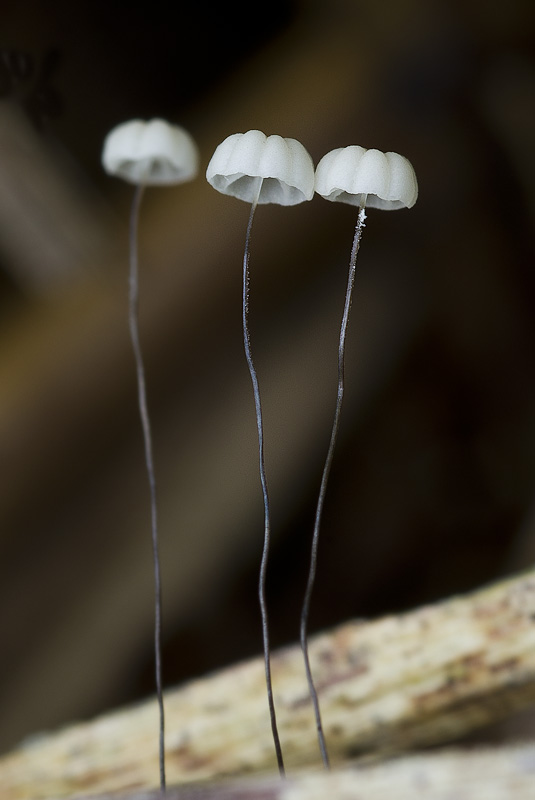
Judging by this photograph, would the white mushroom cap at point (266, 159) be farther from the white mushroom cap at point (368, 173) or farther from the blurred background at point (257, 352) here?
the blurred background at point (257, 352)

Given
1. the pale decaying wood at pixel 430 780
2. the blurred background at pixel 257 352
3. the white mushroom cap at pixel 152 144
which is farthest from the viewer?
the blurred background at pixel 257 352

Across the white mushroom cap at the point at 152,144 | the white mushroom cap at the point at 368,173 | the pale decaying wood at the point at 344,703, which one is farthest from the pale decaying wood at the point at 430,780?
the white mushroom cap at the point at 152,144

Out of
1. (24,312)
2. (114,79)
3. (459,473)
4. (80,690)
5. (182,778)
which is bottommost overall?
(80,690)

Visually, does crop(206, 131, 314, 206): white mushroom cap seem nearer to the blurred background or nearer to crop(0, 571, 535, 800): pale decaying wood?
crop(0, 571, 535, 800): pale decaying wood

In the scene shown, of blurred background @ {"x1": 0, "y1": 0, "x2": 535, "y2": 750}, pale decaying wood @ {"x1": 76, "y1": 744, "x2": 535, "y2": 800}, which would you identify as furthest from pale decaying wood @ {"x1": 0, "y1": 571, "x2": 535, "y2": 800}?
blurred background @ {"x1": 0, "y1": 0, "x2": 535, "y2": 750}

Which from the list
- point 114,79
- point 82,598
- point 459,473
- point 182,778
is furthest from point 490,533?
point 114,79

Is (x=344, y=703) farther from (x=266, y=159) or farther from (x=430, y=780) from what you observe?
(x=266, y=159)

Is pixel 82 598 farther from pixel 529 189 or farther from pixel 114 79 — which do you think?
pixel 529 189
